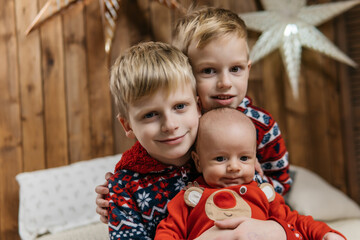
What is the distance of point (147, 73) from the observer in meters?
0.93

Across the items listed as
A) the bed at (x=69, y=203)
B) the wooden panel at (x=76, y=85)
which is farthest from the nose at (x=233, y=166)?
the wooden panel at (x=76, y=85)

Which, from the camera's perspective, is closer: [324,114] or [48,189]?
[48,189]

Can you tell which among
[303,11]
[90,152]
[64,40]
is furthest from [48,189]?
[303,11]

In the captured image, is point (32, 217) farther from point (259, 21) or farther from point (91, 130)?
point (259, 21)

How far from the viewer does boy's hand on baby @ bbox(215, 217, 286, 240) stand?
2.87ft

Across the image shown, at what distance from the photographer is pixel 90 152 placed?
221 centimetres

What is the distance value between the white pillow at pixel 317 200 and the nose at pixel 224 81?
45.1 inches

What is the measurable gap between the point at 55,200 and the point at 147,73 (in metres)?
1.15

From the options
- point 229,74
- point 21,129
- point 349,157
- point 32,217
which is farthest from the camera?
point 349,157

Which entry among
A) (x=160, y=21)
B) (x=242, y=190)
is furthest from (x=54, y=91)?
(x=242, y=190)

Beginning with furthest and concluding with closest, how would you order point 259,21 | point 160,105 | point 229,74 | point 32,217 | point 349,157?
point 349,157
point 259,21
point 32,217
point 229,74
point 160,105

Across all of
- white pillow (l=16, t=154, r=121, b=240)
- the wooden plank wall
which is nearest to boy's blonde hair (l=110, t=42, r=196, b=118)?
white pillow (l=16, t=154, r=121, b=240)

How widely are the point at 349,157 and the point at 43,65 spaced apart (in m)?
2.12

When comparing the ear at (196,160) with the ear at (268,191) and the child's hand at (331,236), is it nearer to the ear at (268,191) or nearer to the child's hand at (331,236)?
the ear at (268,191)
